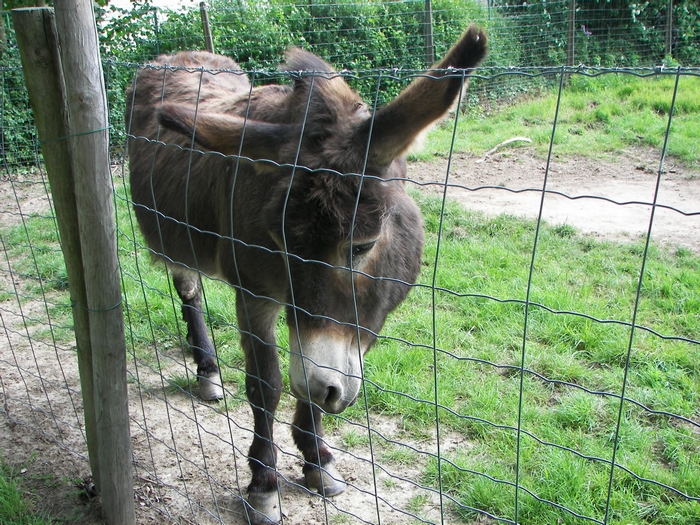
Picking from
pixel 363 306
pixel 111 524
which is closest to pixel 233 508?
pixel 111 524

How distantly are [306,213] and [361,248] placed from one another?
10.6 inches

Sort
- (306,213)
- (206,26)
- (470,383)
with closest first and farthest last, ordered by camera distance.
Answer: (306,213)
(470,383)
(206,26)

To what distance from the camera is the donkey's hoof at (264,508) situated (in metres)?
2.84

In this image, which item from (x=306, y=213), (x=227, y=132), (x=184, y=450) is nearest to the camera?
(x=306, y=213)

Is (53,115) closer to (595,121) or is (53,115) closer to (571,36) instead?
(595,121)

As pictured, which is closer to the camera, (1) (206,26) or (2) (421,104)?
(2) (421,104)

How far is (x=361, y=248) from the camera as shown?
2.22 m

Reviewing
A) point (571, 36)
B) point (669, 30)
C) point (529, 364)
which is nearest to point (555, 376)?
point (529, 364)

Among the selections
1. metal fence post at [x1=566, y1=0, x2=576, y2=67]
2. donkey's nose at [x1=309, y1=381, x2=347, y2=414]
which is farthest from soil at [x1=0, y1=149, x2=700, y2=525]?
metal fence post at [x1=566, y1=0, x2=576, y2=67]

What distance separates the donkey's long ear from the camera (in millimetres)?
1771

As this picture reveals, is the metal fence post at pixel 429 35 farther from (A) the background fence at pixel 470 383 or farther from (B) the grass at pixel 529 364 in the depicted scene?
(B) the grass at pixel 529 364

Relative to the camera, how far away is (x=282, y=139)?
2396mm

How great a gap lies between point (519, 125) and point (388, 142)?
7.54 m

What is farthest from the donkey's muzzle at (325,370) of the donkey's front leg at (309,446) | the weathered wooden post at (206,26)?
the weathered wooden post at (206,26)
